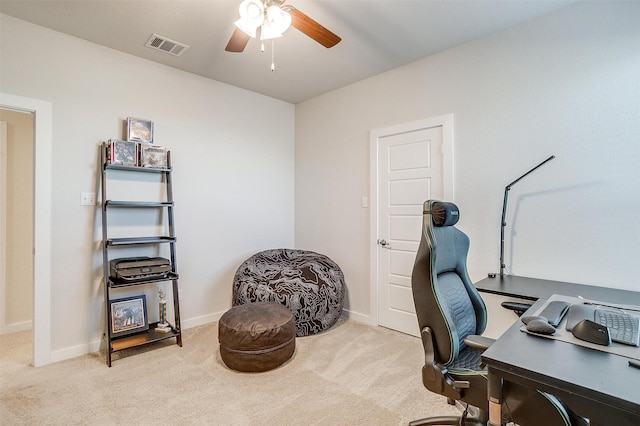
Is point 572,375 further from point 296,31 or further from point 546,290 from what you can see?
point 296,31

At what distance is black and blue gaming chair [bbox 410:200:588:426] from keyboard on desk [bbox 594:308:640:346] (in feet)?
0.99

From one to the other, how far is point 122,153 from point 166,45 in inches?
40.4

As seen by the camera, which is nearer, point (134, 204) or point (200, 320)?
point (134, 204)

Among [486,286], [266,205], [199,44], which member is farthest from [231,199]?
[486,286]

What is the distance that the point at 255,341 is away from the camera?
2344 millimetres

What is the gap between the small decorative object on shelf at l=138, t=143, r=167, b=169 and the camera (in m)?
2.80

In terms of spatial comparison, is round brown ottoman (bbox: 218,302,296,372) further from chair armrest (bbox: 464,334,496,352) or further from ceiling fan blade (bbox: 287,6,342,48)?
ceiling fan blade (bbox: 287,6,342,48)

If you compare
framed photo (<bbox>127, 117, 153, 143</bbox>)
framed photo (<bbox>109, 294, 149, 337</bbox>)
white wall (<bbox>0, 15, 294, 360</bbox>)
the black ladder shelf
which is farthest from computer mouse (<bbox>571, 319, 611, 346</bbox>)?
framed photo (<bbox>127, 117, 153, 143</bbox>)

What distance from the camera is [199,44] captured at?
8.96 feet

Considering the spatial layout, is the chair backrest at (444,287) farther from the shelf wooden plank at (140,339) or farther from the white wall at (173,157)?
the white wall at (173,157)

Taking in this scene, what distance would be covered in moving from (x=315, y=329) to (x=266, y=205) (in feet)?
5.48

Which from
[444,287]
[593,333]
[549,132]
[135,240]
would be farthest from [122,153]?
[549,132]

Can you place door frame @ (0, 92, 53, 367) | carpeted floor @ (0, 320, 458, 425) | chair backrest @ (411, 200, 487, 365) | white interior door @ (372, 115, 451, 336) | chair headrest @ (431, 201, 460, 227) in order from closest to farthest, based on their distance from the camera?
chair backrest @ (411, 200, 487, 365) → chair headrest @ (431, 201, 460, 227) → carpeted floor @ (0, 320, 458, 425) → door frame @ (0, 92, 53, 367) → white interior door @ (372, 115, 451, 336)

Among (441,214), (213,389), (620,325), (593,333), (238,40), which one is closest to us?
(593,333)
